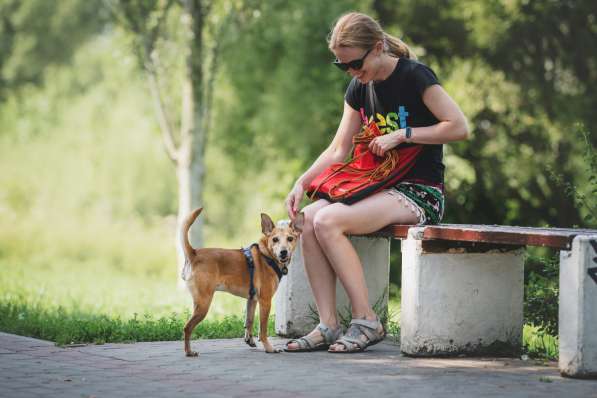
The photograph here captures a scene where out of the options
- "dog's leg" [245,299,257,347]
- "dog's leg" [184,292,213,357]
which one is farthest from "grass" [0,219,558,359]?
"dog's leg" [184,292,213,357]

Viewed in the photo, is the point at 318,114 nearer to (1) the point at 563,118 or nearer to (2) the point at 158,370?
(1) the point at 563,118

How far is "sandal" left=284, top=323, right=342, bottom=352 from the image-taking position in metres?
6.17

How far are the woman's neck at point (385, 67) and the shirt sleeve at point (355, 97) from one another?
273 millimetres

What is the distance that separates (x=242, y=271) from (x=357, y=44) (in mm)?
1613

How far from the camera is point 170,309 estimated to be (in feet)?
32.5

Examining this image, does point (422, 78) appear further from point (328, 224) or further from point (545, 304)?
point (545, 304)

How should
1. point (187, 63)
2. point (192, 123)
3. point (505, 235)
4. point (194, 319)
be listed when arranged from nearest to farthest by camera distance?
A: point (505, 235)
point (194, 319)
point (187, 63)
point (192, 123)

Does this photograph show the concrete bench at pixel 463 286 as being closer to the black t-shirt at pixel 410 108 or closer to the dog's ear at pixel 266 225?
the black t-shirt at pixel 410 108

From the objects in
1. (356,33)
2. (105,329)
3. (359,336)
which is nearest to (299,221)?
(359,336)

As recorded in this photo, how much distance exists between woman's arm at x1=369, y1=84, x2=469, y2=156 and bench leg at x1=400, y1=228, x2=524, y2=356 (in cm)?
56

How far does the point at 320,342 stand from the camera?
6234mm

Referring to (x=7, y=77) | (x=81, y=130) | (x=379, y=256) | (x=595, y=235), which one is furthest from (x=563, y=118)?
(x=7, y=77)

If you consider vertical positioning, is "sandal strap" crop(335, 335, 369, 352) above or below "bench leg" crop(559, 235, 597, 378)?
below

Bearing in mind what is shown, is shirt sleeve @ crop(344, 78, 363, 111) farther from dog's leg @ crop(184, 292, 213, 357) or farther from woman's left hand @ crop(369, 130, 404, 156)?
dog's leg @ crop(184, 292, 213, 357)
